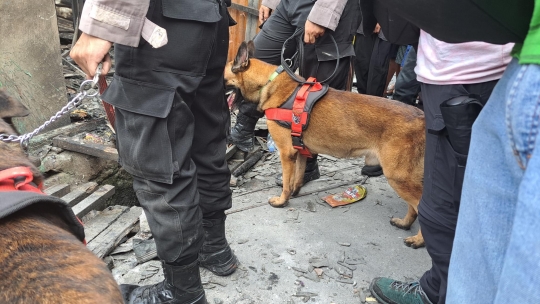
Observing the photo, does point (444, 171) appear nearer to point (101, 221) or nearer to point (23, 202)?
point (23, 202)

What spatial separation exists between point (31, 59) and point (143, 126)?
7.85 ft

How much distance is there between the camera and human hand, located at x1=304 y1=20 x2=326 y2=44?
3.08 meters

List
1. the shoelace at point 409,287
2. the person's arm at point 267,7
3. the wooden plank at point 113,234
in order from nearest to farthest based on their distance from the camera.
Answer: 1. the shoelace at point 409,287
2. the wooden plank at point 113,234
3. the person's arm at point 267,7

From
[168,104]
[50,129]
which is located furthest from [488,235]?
[50,129]

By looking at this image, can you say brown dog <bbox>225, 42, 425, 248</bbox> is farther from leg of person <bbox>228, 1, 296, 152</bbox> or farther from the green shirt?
the green shirt

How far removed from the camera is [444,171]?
1661mm

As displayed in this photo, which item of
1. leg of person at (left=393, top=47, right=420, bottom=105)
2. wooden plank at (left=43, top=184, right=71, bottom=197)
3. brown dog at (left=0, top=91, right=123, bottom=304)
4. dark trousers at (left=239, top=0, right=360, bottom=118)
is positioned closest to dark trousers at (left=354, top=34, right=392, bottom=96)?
leg of person at (left=393, top=47, right=420, bottom=105)

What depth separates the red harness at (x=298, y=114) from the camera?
3.20 m

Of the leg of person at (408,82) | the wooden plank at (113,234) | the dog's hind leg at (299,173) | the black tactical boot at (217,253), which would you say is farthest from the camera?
the leg of person at (408,82)

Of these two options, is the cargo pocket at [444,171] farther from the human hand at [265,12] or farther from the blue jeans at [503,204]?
the human hand at [265,12]

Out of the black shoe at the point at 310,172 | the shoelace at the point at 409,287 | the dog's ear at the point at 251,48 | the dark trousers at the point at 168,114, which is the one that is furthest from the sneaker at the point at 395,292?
the dog's ear at the point at 251,48

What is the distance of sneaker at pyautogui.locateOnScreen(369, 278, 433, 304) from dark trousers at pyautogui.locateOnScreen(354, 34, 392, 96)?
308 cm

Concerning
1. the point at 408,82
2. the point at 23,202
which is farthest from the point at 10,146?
the point at 408,82

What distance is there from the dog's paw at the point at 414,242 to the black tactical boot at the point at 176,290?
5.37 ft
